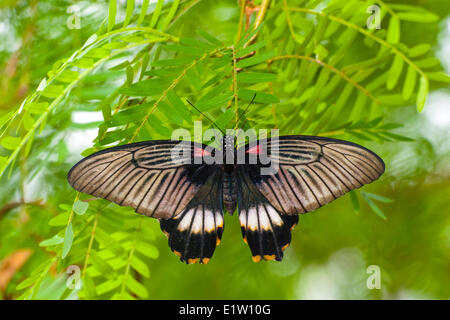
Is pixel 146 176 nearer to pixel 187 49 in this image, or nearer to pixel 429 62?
pixel 187 49

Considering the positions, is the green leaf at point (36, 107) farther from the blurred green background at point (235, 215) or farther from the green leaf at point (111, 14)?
the blurred green background at point (235, 215)

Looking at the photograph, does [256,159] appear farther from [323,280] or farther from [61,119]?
[323,280]

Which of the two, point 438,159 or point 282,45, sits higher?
point 438,159

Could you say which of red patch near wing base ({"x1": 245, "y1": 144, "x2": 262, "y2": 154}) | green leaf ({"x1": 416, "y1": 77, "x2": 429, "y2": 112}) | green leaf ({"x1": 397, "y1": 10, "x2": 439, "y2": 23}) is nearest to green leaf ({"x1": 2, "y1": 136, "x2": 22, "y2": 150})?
red patch near wing base ({"x1": 245, "y1": 144, "x2": 262, "y2": 154})

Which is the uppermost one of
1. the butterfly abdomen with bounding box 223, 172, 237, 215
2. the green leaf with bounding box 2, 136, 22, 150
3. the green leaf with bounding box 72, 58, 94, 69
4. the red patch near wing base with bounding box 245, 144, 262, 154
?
the green leaf with bounding box 72, 58, 94, 69

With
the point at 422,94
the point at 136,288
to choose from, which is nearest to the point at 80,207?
the point at 136,288

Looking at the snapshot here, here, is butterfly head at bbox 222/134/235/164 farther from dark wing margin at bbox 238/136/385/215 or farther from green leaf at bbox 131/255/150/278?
green leaf at bbox 131/255/150/278

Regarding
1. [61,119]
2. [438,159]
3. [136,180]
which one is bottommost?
[136,180]
